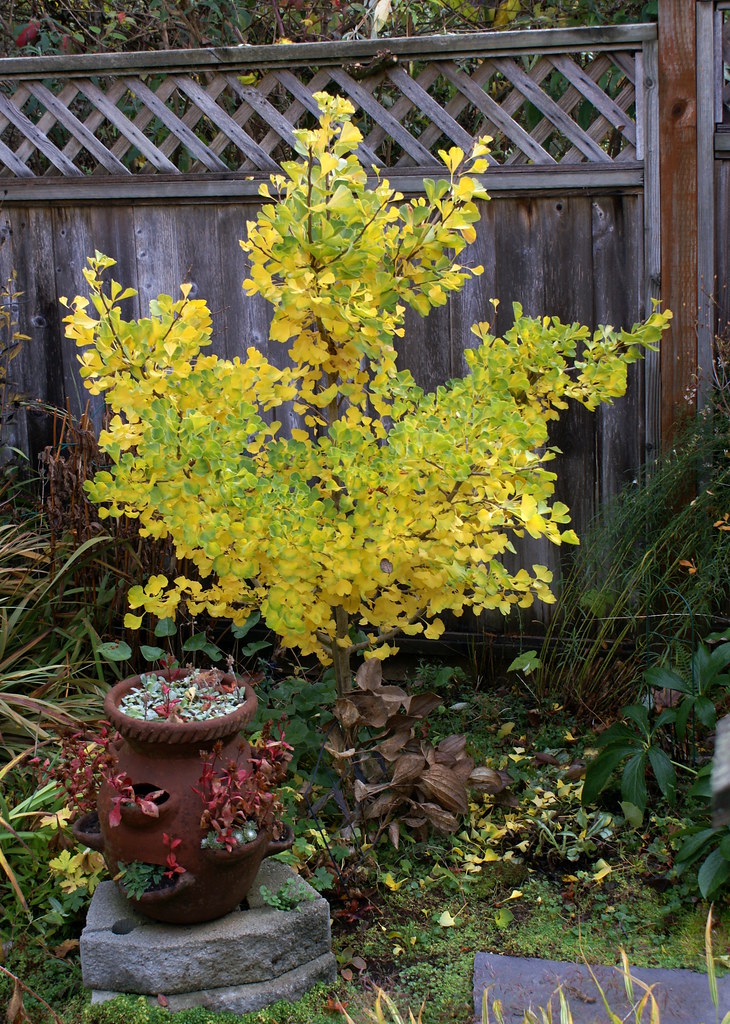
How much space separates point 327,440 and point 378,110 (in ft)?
4.96

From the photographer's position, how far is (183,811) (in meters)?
2.25

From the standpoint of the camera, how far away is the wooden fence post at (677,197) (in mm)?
3289

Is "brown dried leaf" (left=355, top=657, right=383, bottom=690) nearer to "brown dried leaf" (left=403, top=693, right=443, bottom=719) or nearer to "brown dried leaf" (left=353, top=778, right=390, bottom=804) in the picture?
"brown dried leaf" (left=403, top=693, right=443, bottom=719)

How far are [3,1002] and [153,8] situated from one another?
401 cm

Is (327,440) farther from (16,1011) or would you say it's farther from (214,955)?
(16,1011)

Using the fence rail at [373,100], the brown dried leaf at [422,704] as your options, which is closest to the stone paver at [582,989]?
the brown dried leaf at [422,704]

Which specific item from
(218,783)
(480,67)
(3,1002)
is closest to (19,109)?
(480,67)

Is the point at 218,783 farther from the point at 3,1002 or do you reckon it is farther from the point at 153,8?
the point at 153,8

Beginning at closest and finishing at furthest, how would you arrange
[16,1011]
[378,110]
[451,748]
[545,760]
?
[16,1011] < [451,748] < [545,760] < [378,110]

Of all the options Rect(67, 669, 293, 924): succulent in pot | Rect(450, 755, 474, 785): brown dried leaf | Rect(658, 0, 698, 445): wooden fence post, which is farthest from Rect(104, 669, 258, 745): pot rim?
Rect(658, 0, 698, 445): wooden fence post

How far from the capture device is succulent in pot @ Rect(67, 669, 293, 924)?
2225 millimetres

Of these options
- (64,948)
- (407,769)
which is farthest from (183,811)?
(407,769)

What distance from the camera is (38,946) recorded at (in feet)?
8.06

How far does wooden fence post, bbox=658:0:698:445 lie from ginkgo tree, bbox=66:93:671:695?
3.08ft
